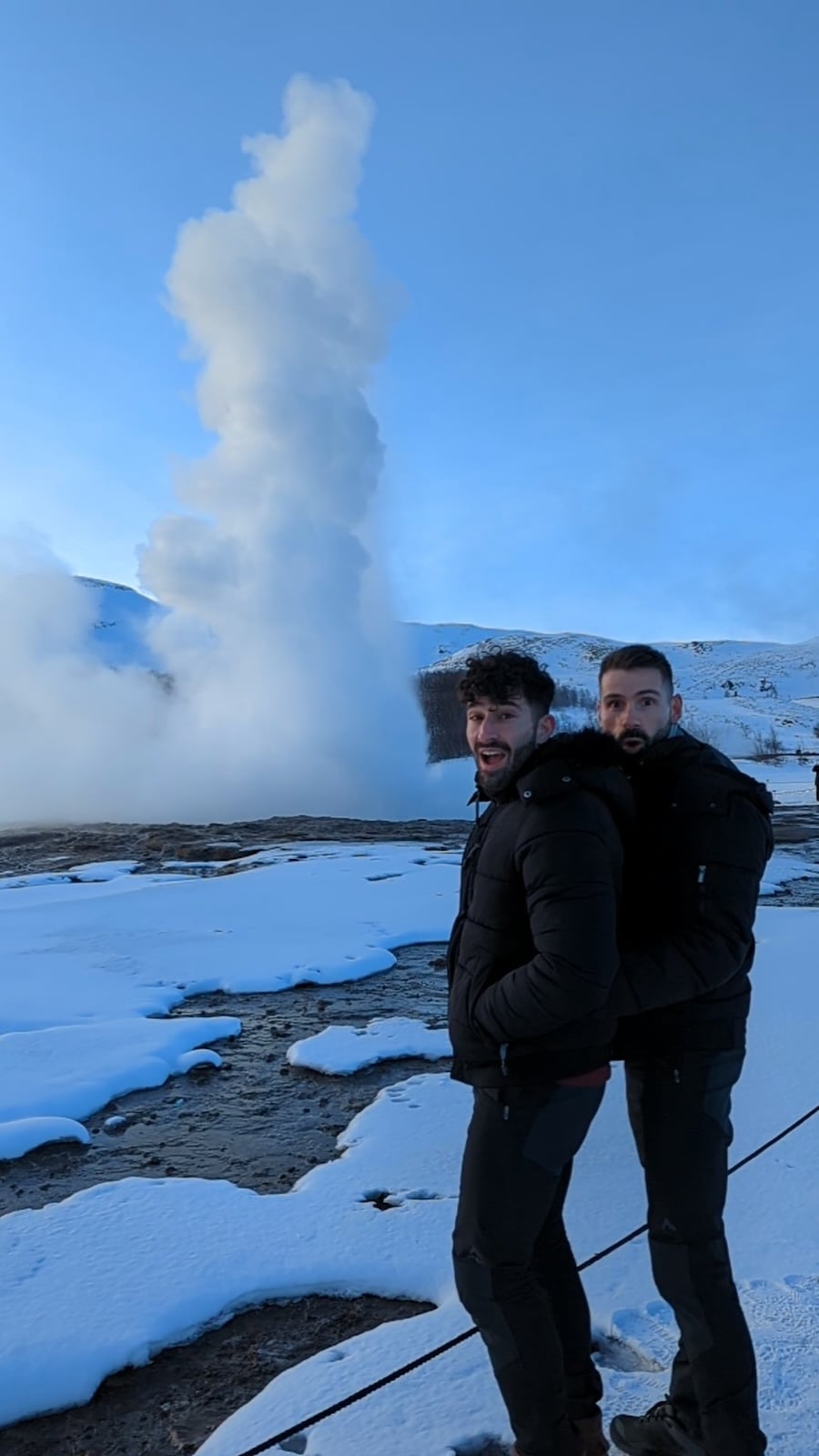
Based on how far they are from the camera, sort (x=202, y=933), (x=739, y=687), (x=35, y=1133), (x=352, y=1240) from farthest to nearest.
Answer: (x=739, y=687) < (x=202, y=933) < (x=35, y=1133) < (x=352, y=1240)

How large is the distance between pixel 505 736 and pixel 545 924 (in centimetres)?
47

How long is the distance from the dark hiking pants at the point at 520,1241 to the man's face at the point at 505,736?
0.74 metres

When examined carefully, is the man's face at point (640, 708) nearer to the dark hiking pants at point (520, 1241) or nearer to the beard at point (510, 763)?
the beard at point (510, 763)

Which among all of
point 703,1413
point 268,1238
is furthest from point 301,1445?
point 268,1238

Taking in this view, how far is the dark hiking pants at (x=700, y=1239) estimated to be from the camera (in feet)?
7.14

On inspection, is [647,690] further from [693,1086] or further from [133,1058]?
[133,1058]

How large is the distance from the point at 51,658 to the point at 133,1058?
35897mm

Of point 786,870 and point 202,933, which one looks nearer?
point 202,933

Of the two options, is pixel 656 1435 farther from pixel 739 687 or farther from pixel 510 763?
pixel 739 687

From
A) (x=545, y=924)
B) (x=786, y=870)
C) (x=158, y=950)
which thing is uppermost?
(x=545, y=924)

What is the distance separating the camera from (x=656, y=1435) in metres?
2.32

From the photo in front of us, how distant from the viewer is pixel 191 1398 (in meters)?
2.95

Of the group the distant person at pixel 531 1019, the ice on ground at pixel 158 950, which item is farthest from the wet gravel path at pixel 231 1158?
the distant person at pixel 531 1019

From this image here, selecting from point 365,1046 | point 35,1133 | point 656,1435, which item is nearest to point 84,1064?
point 35,1133
